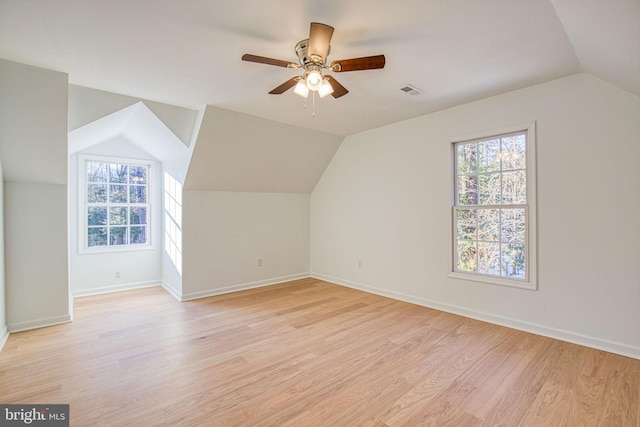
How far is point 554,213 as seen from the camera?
9.76ft

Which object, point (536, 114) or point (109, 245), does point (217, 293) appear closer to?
point (109, 245)

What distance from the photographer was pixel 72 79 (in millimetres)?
2893

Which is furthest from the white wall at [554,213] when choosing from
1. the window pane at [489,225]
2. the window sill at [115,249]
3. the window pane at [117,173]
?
the window pane at [117,173]

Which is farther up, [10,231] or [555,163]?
[555,163]

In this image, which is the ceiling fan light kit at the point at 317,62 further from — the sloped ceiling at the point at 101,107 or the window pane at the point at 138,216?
the window pane at the point at 138,216

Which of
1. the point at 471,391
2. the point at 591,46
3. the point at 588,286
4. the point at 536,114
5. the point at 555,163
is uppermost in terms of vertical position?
the point at 591,46

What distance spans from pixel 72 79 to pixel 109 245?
9.28ft

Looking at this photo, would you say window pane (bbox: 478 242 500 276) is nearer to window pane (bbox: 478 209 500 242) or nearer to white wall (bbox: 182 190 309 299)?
window pane (bbox: 478 209 500 242)

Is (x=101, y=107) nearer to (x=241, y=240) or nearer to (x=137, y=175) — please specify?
(x=137, y=175)

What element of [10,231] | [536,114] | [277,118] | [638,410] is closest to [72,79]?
[10,231]

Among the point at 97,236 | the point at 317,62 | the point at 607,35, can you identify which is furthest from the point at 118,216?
the point at 607,35

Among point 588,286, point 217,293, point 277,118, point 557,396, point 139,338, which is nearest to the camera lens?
point 557,396

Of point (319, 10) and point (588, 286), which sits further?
point (588, 286)

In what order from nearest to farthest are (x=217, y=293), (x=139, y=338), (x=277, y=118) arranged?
(x=139, y=338) < (x=277, y=118) < (x=217, y=293)
